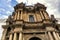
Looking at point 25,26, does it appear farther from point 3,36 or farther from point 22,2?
point 22,2

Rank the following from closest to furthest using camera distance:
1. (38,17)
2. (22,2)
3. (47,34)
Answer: (47,34), (38,17), (22,2)

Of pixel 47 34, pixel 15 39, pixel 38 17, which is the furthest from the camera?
pixel 38 17

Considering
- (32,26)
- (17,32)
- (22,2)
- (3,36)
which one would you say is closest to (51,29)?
(32,26)

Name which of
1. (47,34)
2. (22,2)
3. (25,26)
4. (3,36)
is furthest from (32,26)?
(22,2)

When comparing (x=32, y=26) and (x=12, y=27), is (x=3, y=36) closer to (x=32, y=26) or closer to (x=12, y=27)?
(x=12, y=27)

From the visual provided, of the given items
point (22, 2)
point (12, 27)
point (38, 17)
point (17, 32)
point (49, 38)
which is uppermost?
point (22, 2)

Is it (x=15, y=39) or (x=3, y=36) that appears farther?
(x=3, y=36)

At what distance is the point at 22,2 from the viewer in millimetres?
24672

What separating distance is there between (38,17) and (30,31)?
460cm

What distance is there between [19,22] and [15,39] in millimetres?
3347

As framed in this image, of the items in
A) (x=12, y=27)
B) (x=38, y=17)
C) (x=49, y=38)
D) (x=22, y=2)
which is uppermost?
(x=22, y=2)

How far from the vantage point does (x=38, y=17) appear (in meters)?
22.5

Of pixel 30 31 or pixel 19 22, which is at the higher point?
pixel 19 22

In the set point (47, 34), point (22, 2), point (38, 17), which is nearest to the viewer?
point (47, 34)
